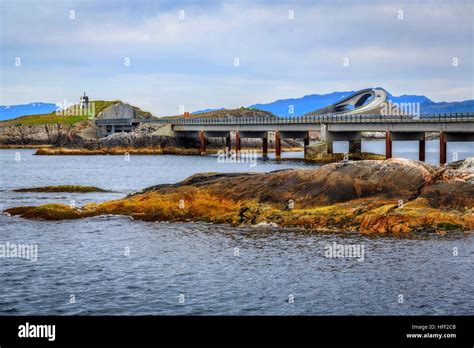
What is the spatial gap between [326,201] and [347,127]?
8348cm

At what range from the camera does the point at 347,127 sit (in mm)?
127375

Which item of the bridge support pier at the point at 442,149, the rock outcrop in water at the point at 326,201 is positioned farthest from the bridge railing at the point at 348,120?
the rock outcrop in water at the point at 326,201

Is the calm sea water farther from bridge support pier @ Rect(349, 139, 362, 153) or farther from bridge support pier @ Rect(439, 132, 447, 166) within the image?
bridge support pier @ Rect(349, 139, 362, 153)

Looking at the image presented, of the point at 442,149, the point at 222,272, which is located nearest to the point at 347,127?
the point at 442,149

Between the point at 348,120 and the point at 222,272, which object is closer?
the point at 222,272

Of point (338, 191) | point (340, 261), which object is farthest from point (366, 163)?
point (340, 261)

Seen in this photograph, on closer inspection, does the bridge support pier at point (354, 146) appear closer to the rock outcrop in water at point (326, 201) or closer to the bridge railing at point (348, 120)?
the bridge railing at point (348, 120)

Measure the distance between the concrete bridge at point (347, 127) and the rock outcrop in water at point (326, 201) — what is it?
198 feet

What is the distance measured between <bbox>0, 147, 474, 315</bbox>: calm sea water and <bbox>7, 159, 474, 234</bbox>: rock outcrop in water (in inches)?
91.5

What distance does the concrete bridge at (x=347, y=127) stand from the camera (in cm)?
10825

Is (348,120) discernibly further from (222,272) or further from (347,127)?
(222,272)

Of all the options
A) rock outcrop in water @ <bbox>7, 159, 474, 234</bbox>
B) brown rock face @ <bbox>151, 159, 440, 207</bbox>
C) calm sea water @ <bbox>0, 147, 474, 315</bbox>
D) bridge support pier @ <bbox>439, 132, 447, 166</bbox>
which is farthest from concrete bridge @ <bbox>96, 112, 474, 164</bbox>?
calm sea water @ <bbox>0, 147, 474, 315</bbox>

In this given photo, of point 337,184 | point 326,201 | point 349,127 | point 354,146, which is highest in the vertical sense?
point 349,127
